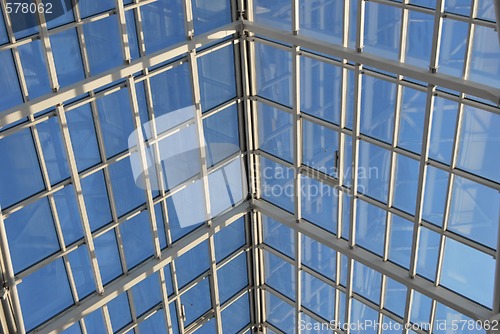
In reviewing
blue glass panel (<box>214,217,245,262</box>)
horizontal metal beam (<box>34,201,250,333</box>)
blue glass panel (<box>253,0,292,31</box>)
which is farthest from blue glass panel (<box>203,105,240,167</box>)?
blue glass panel (<box>253,0,292,31</box>)

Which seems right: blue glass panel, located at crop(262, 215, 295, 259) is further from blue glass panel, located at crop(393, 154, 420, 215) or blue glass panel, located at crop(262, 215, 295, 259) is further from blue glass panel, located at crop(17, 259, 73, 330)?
blue glass panel, located at crop(17, 259, 73, 330)

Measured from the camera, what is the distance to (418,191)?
16.6 meters

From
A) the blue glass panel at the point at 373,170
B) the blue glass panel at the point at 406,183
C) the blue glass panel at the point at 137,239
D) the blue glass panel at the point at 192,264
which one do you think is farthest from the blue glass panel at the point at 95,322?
the blue glass panel at the point at 406,183

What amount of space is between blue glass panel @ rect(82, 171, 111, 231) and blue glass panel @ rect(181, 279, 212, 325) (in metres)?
4.23

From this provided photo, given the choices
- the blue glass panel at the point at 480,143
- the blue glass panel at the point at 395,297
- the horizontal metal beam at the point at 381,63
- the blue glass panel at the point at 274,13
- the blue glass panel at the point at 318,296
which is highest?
the blue glass panel at the point at 274,13

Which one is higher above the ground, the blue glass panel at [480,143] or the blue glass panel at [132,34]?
the blue glass panel at [132,34]

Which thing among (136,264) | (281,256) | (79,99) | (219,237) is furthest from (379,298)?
(79,99)

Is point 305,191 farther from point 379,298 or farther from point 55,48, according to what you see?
point 55,48

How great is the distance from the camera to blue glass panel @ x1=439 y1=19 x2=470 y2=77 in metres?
14.5

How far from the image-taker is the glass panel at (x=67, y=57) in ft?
48.2

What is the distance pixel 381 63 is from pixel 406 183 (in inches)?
123

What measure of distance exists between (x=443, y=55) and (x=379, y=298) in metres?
7.37

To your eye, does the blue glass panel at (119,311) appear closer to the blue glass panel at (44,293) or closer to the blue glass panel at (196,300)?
the blue glass panel at (44,293)

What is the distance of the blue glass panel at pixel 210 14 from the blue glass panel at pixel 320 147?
10.8 feet
